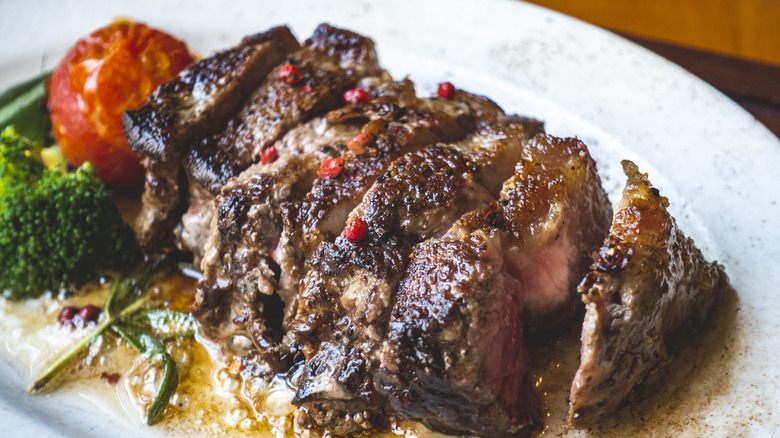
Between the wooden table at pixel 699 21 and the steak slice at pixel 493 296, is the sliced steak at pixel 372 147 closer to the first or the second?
the steak slice at pixel 493 296

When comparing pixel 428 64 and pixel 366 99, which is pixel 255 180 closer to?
pixel 366 99

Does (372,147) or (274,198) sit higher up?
(372,147)

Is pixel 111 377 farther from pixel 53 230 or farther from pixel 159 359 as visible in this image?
pixel 53 230

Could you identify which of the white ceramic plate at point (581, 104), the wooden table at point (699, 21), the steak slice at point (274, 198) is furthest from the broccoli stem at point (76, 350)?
the wooden table at point (699, 21)

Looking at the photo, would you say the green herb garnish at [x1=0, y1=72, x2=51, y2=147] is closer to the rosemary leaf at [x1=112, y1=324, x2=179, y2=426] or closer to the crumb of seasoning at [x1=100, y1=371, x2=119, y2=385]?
the rosemary leaf at [x1=112, y1=324, x2=179, y2=426]

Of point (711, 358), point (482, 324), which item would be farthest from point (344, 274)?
point (711, 358)

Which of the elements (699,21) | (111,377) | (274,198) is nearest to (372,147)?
(274,198)
